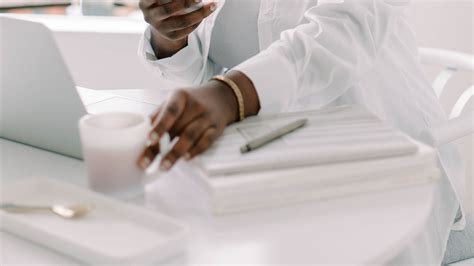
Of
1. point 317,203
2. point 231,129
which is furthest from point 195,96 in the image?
point 317,203

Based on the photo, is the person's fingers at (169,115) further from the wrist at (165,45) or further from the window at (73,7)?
the window at (73,7)

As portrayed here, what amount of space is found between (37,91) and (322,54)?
455mm

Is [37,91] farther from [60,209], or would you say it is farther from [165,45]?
[165,45]

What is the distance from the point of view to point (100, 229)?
677 mm

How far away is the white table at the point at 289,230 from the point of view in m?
0.65

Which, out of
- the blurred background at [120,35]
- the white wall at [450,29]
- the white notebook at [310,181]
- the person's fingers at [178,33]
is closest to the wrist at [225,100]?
the white notebook at [310,181]

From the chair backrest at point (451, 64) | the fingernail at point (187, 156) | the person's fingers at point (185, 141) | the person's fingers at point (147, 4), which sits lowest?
the chair backrest at point (451, 64)

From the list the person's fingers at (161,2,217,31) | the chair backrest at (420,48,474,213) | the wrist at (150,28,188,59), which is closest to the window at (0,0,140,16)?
the wrist at (150,28,188,59)

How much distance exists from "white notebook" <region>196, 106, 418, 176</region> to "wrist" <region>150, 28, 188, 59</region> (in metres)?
0.53

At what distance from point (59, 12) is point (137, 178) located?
7.64ft

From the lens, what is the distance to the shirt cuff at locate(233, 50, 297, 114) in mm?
961

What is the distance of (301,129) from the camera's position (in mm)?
848

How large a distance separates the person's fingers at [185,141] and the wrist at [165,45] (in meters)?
0.60

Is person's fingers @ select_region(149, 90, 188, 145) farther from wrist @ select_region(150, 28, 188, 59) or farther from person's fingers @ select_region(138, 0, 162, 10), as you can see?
wrist @ select_region(150, 28, 188, 59)
